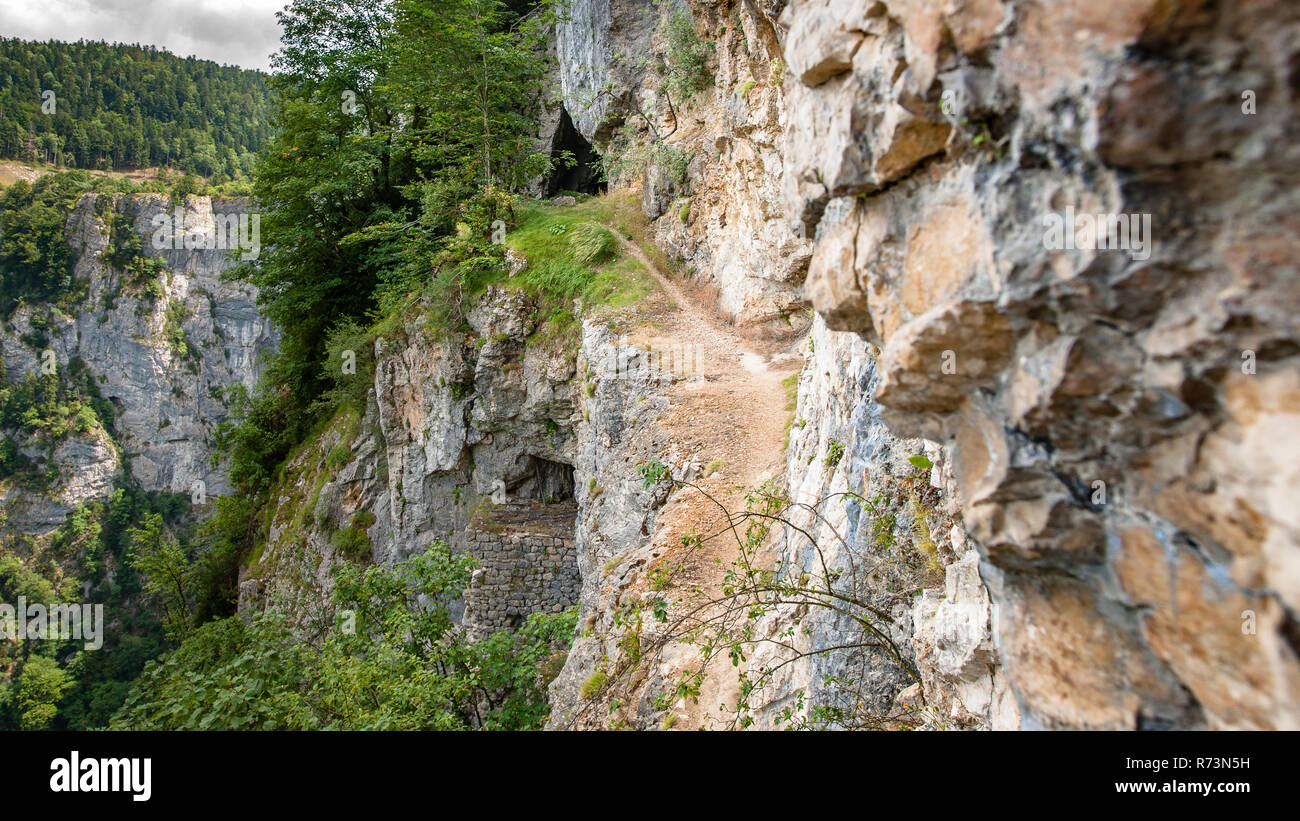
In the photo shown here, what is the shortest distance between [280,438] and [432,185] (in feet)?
30.9

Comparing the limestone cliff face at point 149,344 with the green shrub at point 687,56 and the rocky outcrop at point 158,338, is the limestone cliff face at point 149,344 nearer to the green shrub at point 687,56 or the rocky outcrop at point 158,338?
the rocky outcrop at point 158,338

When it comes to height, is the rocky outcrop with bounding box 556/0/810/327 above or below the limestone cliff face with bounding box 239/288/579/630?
above

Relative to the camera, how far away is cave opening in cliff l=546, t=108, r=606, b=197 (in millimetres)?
20812

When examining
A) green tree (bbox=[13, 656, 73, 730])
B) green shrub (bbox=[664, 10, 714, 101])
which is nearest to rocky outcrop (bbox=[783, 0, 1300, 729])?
green shrub (bbox=[664, 10, 714, 101])

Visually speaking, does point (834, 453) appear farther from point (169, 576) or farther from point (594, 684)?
point (169, 576)

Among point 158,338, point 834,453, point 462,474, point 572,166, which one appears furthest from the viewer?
point 158,338

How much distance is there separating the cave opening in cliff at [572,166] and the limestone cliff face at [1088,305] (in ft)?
62.3

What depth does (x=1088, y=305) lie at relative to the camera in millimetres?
1885

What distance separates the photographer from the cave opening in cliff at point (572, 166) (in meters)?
20.8

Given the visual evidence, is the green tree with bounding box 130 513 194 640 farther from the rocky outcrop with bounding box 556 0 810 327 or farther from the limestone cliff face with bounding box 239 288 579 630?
the rocky outcrop with bounding box 556 0 810 327

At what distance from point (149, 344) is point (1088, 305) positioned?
7340 centimetres

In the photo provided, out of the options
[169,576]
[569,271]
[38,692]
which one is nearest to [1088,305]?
[569,271]

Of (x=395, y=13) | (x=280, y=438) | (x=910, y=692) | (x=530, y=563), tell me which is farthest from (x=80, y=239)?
(x=910, y=692)

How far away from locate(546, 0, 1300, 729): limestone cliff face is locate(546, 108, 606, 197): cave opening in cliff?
18978 millimetres
